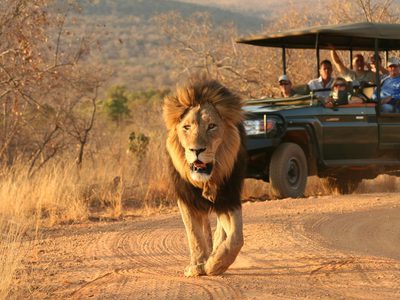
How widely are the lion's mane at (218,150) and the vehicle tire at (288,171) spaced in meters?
4.72

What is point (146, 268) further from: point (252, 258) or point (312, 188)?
point (312, 188)

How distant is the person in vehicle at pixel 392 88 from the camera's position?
1238cm

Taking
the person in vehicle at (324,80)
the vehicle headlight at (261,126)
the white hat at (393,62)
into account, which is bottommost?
the vehicle headlight at (261,126)

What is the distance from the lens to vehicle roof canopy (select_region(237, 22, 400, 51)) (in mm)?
11719

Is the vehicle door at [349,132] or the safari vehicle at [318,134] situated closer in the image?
the safari vehicle at [318,134]

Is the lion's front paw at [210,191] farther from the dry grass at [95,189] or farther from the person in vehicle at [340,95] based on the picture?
the person in vehicle at [340,95]

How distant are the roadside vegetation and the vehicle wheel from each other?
350mm

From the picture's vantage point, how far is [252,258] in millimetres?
7227

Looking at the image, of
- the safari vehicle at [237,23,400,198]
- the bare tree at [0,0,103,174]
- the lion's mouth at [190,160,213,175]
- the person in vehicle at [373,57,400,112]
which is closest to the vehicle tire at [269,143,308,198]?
the safari vehicle at [237,23,400,198]

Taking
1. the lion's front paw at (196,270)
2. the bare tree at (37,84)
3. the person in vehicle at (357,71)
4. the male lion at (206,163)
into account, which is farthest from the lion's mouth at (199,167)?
the person in vehicle at (357,71)

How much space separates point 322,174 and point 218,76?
6.51 meters

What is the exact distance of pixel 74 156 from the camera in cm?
1595

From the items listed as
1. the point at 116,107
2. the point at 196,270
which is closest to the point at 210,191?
the point at 196,270

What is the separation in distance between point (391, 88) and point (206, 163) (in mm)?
6751
